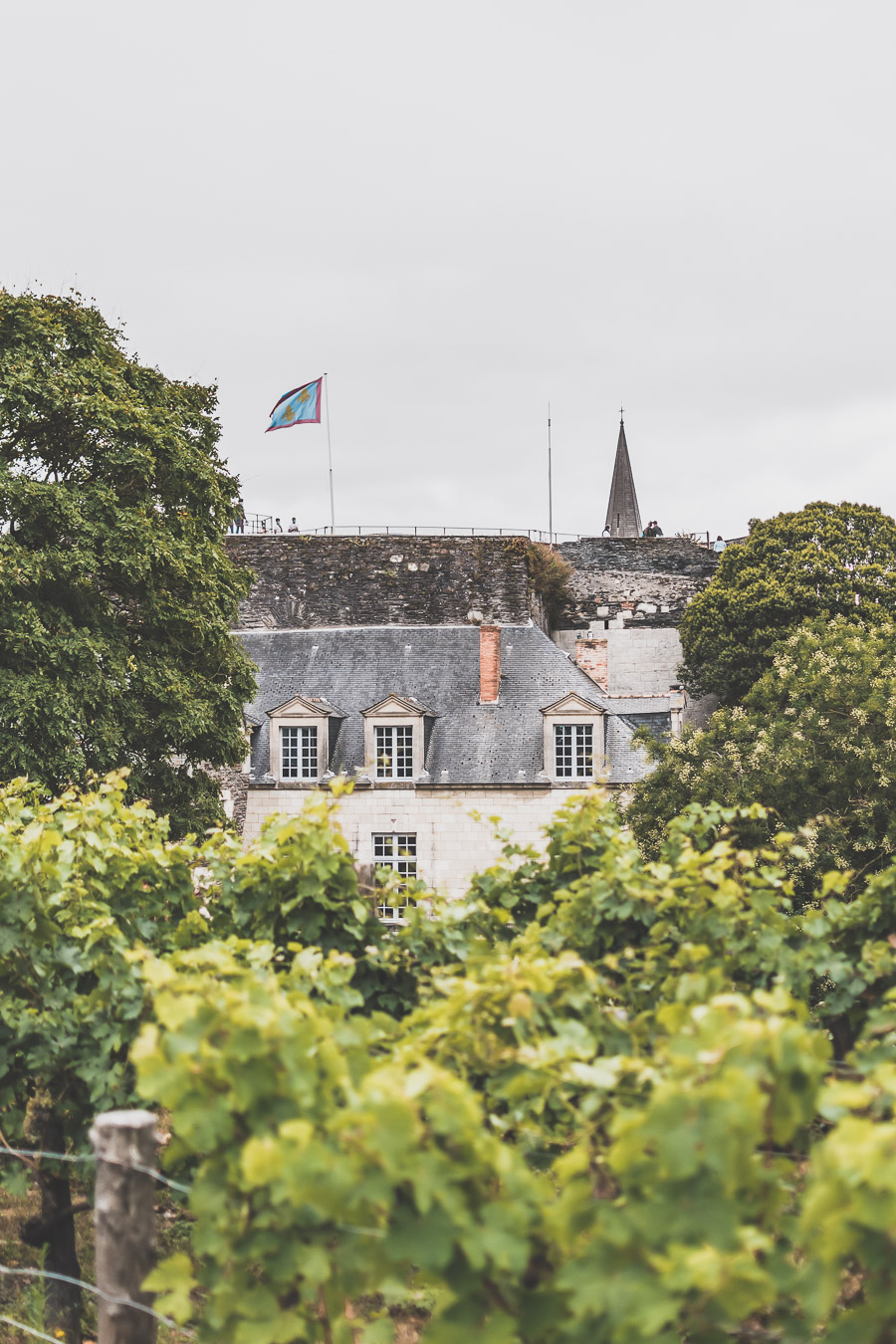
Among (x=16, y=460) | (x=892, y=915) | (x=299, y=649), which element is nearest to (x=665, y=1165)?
(x=892, y=915)

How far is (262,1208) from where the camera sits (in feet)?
9.61

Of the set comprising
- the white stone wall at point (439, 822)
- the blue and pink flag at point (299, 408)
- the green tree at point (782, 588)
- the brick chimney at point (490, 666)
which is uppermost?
the blue and pink flag at point (299, 408)

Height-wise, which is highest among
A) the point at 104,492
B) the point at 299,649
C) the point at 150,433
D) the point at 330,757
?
the point at 150,433

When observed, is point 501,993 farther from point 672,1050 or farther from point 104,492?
point 104,492

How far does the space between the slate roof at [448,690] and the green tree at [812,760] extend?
426cm

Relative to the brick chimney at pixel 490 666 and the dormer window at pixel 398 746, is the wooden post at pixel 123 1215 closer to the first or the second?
the dormer window at pixel 398 746

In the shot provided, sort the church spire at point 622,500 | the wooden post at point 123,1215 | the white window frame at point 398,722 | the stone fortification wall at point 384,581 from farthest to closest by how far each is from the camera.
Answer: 1. the church spire at point 622,500
2. the stone fortification wall at point 384,581
3. the white window frame at point 398,722
4. the wooden post at point 123,1215

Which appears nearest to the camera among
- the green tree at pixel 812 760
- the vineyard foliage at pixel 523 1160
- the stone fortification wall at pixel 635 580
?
the vineyard foliage at pixel 523 1160

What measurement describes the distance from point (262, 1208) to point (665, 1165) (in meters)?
1.16

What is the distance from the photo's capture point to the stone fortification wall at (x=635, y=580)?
36188 mm

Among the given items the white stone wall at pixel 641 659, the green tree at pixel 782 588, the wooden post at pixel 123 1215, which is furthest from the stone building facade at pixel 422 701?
the wooden post at pixel 123 1215

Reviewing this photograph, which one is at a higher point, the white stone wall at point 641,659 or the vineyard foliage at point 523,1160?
the white stone wall at point 641,659

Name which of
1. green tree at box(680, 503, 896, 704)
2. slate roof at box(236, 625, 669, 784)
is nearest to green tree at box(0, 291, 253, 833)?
slate roof at box(236, 625, 669, 784)

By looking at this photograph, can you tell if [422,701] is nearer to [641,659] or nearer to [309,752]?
[309,752]
